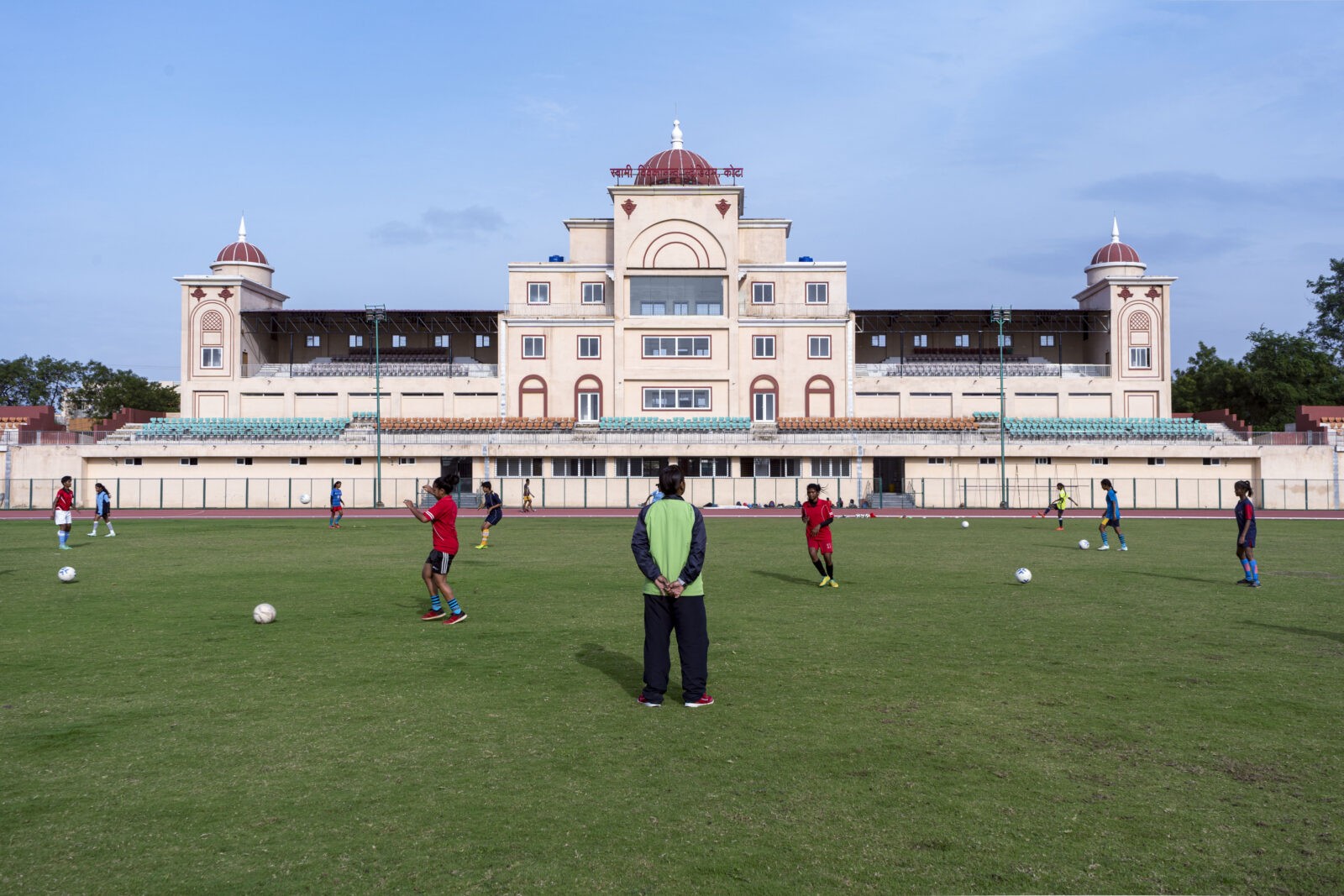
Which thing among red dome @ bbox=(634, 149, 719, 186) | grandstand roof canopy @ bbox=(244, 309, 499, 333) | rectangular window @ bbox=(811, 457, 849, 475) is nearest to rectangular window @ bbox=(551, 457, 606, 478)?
rectangular window @ bbox=(811, 457, 849, 475)

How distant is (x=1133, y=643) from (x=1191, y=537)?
80.5 ft

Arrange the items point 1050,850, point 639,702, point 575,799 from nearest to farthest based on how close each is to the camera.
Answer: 1. point 1050,850
2. point 575,799
3. point 639,702

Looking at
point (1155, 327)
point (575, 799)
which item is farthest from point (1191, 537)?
point (1155, 327)

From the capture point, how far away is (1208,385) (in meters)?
83.3

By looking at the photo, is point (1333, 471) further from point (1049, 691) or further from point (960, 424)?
point (1049, 691)

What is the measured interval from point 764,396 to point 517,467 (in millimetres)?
18056

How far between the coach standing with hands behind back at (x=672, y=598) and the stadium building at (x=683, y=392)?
161 ft

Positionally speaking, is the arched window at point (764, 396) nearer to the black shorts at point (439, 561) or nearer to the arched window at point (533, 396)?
the arched window at point (533, 396)

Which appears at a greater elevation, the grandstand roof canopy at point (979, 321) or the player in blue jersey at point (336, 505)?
the grandstand roof canopy at point (979, 321)

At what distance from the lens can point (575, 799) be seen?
279 inches

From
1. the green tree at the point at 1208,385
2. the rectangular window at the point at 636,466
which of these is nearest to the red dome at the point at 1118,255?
the green tree at the point at 1208,385

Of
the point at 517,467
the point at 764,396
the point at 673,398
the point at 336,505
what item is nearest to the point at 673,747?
the point at 336,505

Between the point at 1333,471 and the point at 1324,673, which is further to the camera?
the point at 1333,471

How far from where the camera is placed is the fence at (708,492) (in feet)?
192
